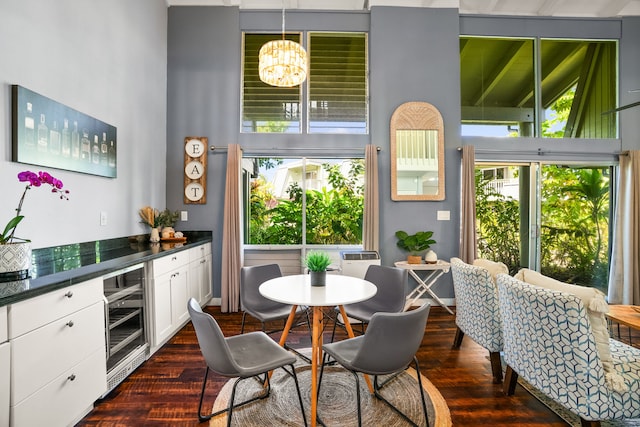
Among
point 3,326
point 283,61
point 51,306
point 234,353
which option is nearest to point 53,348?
point 51,306

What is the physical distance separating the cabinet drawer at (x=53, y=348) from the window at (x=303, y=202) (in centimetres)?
252

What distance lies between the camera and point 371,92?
4.16 meters

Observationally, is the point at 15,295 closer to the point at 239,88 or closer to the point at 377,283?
the point at 377,283

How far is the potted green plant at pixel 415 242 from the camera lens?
12.7 ft

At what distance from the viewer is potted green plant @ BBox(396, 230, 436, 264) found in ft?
12.7

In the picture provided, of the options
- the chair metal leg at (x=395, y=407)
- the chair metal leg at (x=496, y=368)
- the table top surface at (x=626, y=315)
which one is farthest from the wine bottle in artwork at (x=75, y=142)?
the table top surface at (x=626, y=315)

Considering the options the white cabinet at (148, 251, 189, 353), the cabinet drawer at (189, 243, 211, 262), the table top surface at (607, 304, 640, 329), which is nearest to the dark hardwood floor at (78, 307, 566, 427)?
the white cabinet at (148, 251, 189, 353)

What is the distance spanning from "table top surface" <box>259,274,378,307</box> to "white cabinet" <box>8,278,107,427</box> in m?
1.01

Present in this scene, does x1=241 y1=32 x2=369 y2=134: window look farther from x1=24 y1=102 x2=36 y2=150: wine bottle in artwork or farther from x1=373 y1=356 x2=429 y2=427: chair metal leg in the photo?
x1=373 y1=356 x2=429 y2=427: chair metal leg

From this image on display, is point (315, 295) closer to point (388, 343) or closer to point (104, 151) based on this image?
point (388, 343)

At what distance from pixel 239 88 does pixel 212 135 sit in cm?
74

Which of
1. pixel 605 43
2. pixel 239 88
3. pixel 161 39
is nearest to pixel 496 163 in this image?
pixel 605 43

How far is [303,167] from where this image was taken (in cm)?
422

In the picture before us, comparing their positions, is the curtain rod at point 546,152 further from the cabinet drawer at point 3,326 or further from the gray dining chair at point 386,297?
the cabinet drawer at point 3,326
